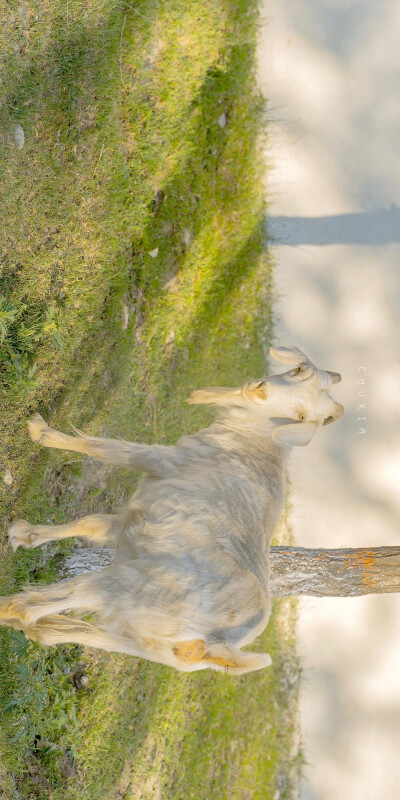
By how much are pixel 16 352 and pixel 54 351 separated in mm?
373

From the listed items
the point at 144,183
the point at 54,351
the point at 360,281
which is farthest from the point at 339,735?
the point at 144,183

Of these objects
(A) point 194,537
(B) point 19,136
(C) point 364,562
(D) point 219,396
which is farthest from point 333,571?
(B) point 19,136

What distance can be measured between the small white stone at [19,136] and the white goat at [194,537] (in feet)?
5.18

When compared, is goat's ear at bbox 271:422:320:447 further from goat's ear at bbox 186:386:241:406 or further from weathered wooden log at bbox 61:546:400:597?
weathered wooden log at bbox 61:546:400:597

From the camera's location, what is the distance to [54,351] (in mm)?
4746

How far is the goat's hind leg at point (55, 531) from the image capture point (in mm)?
4281

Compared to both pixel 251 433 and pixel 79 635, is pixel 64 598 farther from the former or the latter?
pixel 251 433

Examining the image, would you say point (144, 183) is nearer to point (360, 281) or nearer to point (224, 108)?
point (224, 108)

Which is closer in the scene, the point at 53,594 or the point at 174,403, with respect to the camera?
the point at 53,594

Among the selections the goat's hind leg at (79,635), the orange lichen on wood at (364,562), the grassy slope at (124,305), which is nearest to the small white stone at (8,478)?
the grassy slope at (124,305)

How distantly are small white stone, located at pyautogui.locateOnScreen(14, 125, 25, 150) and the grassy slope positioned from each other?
38 millimetres

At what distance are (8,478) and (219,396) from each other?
4.20 feet

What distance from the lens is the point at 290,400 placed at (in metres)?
4.02

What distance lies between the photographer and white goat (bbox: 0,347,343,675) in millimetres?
3164
